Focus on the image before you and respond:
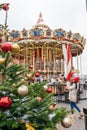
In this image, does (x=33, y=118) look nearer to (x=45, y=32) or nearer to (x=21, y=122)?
(x=21, y=122)

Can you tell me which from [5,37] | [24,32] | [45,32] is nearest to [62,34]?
[45,32]

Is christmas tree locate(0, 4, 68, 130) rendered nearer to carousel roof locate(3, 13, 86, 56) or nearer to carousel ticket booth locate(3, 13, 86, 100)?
carousel ticket booth locate(3, 13, 86, 100)

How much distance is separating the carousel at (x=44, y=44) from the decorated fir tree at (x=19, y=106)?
20.3 meters

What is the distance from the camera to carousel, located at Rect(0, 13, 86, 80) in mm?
25172

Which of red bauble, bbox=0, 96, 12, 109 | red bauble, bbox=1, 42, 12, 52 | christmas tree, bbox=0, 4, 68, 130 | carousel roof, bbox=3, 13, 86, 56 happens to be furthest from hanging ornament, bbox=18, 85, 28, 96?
carousel roof, bbox=3, 13, 86, 56

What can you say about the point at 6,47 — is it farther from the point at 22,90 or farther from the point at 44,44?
the point at 44,44

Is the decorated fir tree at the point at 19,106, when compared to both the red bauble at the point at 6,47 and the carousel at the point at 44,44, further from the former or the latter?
the carousel at the point at 44,44

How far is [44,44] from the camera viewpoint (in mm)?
26031

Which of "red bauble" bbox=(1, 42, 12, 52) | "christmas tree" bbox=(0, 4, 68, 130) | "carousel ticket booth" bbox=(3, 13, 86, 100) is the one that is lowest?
"christmas tree" bbox=(0, 4, 68, 130)

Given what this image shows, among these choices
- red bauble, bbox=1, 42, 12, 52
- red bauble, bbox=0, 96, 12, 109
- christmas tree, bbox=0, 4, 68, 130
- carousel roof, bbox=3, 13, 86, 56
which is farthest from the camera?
carousel roof, bbox=3, 13, 86, 56

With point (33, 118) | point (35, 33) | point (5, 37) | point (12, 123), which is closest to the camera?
point (12, 123)

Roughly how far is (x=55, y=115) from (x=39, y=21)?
84.7 ft

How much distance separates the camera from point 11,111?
330 cm

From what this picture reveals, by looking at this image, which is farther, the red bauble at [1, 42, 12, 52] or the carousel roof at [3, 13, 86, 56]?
the carousel roof at [3, 13, 86, 56]
